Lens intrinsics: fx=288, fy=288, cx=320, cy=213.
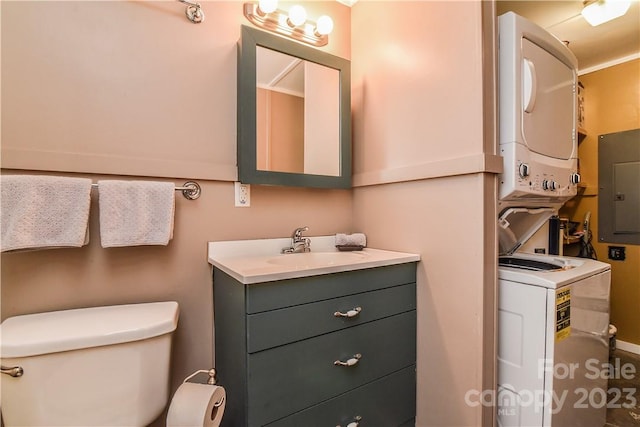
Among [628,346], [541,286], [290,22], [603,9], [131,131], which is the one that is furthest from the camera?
[628,346]

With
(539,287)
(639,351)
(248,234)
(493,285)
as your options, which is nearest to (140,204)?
(248,234)

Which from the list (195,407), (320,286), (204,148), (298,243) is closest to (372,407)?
(320,286)

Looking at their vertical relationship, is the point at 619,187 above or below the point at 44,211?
above

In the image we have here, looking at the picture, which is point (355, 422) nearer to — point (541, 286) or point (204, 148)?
point (541, 286)

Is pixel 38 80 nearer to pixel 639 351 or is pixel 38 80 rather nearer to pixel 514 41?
pixel 514 41

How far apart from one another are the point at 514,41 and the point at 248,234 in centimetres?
145

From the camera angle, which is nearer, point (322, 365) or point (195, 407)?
point (195, 407)

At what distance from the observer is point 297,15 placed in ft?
4.94

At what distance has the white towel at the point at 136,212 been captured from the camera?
1.07 meters

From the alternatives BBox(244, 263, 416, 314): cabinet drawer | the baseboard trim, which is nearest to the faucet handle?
BBox(244, 263, 416, 314): cabinet drawer

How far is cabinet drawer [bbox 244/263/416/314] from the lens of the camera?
0.94 m

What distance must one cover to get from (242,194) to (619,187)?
306 cm

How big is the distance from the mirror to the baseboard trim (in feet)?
9.02

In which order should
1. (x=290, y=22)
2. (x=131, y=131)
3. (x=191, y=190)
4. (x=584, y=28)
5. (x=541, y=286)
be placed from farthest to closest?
(x=584, y=28)
(x=290, y=22)
(x=191, y=190)
(x=131, y=131)
(x=541, y=286)
